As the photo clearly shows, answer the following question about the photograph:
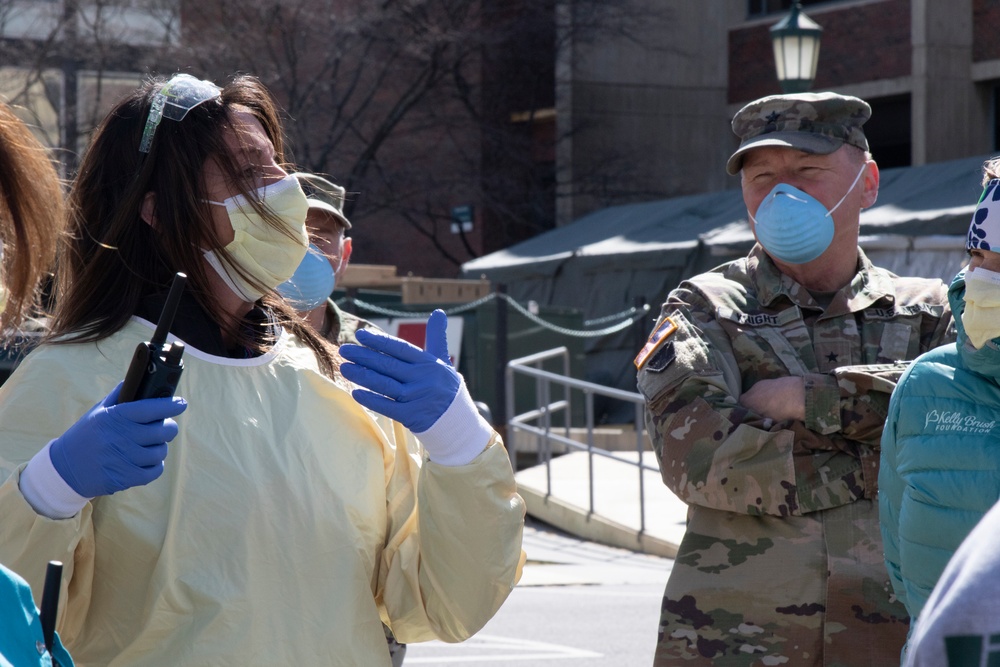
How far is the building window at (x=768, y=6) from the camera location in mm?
24688

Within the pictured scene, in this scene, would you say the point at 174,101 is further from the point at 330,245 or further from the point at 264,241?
the point at 330,245

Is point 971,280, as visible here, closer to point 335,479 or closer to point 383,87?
point 335,479

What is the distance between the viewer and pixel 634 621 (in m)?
7.77

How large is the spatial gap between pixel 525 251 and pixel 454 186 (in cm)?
411

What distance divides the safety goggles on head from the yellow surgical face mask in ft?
4.93

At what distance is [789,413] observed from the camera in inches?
130

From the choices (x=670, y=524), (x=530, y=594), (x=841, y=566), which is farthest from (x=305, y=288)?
(x=670, y=524)

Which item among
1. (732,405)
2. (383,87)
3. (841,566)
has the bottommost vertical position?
(841,566)

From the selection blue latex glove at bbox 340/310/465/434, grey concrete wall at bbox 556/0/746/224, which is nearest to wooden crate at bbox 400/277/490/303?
grey concrete wall at bbox 556/0/746/224

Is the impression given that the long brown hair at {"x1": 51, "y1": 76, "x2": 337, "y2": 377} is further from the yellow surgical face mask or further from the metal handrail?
the metal handrail

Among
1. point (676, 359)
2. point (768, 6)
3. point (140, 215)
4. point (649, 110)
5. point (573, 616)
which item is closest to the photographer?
point (140, 215)

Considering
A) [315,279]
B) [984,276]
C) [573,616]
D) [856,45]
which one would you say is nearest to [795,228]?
[984,276]

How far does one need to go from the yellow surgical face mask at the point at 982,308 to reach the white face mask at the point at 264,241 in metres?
1.30

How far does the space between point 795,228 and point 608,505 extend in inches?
313
